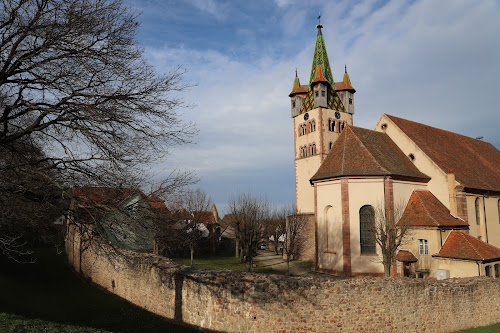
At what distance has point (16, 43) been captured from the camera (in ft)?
25.5

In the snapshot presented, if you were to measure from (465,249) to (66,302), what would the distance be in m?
20.1

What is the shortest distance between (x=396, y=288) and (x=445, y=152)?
19041mm

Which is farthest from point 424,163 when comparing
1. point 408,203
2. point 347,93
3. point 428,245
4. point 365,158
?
point 347,93

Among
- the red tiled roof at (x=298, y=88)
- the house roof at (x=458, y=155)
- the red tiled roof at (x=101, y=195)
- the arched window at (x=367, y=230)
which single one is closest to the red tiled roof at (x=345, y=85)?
the red tiled roof at (x=298, y=88)

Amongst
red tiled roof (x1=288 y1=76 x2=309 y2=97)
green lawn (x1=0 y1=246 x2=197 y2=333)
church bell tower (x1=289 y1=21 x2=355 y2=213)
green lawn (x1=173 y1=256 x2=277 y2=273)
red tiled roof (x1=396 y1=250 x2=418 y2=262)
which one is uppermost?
red tiled roof (x1=288 y1=76 x2=309 y2=97)

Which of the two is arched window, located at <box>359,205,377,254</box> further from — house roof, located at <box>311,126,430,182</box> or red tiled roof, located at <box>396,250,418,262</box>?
house roof, located at <box>311,126,430,182</box>

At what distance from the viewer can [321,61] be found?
4138cm

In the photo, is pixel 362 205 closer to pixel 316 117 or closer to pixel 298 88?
pixel 316 117

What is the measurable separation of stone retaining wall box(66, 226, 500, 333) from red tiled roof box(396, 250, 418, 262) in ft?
21.3

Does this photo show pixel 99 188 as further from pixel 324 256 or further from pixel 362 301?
pixel 324 256

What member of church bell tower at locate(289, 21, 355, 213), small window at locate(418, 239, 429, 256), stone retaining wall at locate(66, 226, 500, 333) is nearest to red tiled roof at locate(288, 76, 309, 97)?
church bell tower at locate(289, 21, 355, 213)

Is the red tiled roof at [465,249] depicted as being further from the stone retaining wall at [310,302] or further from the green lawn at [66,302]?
the green lawn at [66,302]

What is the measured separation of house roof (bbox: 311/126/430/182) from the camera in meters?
22.7

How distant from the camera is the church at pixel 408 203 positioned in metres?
20.5
